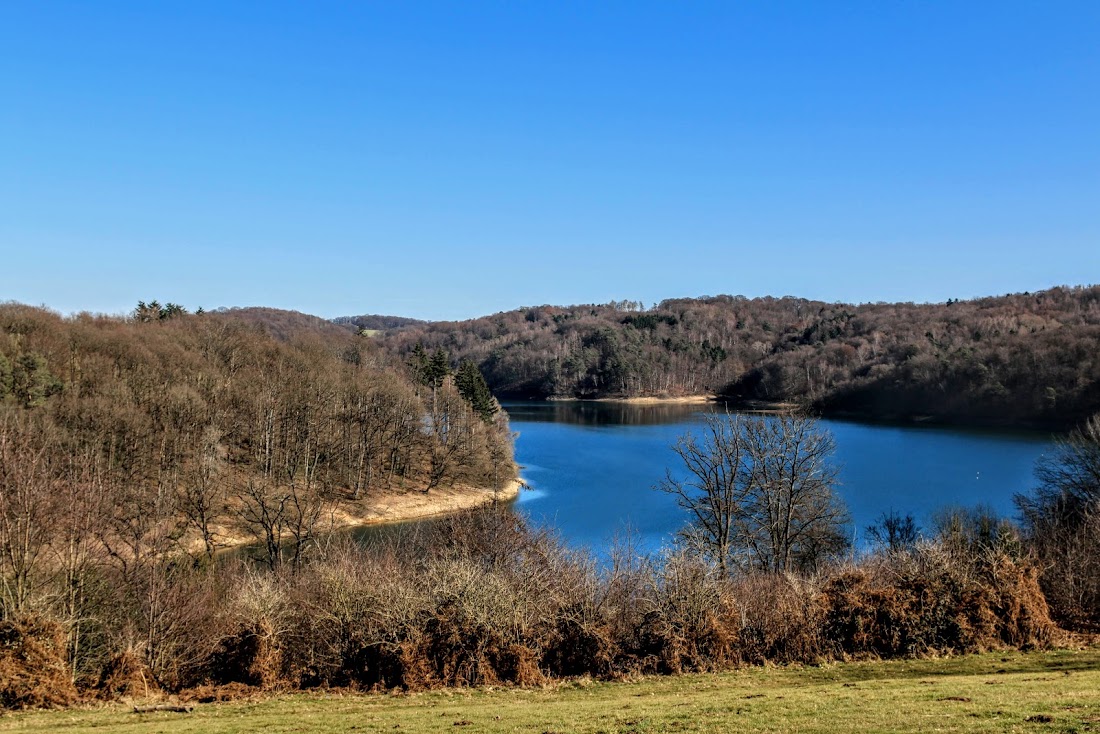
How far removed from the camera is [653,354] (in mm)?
173750

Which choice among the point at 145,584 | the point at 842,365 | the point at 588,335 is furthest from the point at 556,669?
the point at 588,335

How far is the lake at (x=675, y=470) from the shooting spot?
4559 cm

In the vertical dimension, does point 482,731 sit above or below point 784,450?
below

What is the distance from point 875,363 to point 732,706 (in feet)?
434

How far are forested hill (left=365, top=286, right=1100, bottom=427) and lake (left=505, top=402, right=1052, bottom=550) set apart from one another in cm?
1404

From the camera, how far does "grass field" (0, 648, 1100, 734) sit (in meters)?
11.5

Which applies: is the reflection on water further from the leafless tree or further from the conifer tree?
the conifer tree

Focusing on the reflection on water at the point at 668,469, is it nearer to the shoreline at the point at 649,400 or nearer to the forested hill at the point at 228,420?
the forested hill at the point at 228,420

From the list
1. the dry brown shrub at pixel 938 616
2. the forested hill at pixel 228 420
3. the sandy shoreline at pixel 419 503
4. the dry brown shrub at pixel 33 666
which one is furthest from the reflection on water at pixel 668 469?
the dry brown shrub at pixel 33 666

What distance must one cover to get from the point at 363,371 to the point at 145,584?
46083 mm

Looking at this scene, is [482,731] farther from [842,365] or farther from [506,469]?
[842,365]

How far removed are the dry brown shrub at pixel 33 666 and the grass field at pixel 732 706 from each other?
75 cm

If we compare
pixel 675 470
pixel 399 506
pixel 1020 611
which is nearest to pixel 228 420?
pixel 399 506

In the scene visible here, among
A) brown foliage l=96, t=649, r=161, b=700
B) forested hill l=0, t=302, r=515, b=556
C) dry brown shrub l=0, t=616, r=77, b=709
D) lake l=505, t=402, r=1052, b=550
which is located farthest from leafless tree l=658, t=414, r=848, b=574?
dry brown shrub l=0, t=616, r=77, b=709
